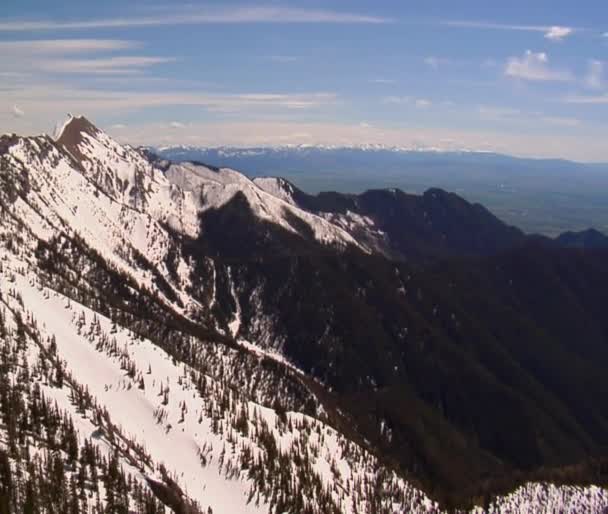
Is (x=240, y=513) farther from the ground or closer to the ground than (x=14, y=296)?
closer to the ground

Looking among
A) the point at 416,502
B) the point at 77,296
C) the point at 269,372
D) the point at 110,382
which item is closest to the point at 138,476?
the point at 110,382

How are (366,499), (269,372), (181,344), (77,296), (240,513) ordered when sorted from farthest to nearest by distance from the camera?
(269,372) < (181,344) < (77,296) < (366,499) < (240,513)

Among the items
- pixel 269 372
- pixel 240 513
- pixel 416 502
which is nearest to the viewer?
pixel 240 513

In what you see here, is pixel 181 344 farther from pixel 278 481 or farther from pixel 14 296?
Answer: pixel 278 481

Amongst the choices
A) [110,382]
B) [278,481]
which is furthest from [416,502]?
[110,382]

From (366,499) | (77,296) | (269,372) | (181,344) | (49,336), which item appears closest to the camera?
(49,336)

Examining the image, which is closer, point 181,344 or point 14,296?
point 14,296

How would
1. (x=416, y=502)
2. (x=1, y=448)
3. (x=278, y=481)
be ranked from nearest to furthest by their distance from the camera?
(x=1, y=448)
(x=278, y=481)
(x=416, y=502)

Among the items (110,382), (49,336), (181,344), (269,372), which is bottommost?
(269,372)

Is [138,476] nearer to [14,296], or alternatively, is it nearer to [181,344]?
[14,296]
